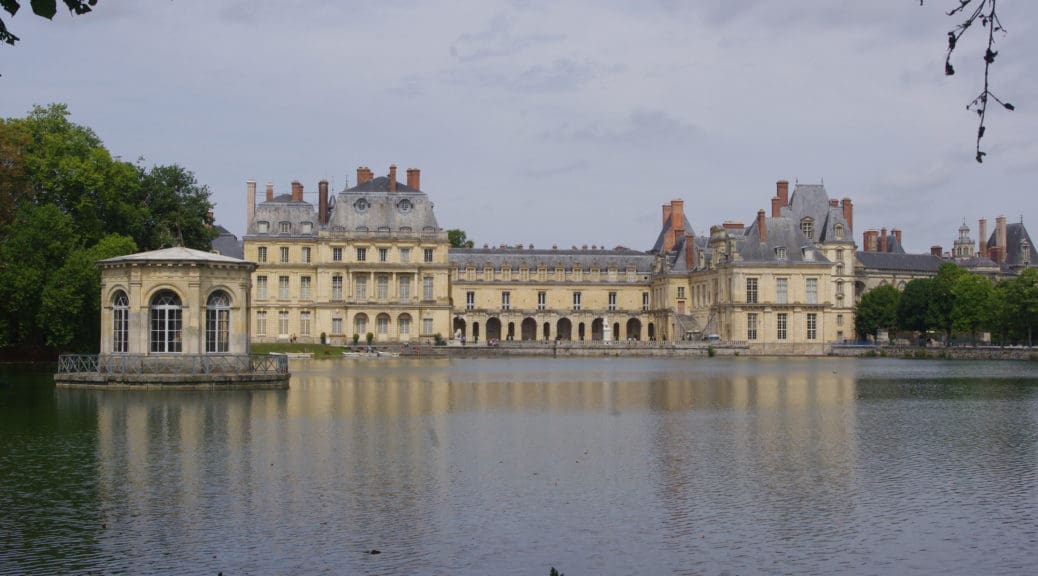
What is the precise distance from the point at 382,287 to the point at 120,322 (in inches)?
1874

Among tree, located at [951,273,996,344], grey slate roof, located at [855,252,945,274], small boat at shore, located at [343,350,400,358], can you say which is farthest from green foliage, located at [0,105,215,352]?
grey slate roof, located at [855,252,945,274]

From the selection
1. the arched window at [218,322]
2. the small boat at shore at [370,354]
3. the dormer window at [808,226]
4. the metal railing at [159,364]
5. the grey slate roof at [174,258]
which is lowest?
the small boat at shore at [370,354]

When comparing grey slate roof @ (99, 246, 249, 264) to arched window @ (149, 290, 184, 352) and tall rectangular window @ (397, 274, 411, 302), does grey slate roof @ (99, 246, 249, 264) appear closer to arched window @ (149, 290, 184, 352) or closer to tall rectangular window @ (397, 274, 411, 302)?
arched window @ (149, 290, 184, 352)

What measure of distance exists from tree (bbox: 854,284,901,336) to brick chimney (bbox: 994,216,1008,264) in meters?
20.4

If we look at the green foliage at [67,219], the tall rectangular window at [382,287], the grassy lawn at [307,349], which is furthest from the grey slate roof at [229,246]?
the green foliage at [67,219]

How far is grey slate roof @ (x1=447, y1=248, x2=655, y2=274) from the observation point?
92.9m

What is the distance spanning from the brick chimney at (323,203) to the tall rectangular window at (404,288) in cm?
722

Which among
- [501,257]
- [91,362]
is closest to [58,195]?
[91,362]

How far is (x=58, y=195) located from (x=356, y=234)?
34.1m

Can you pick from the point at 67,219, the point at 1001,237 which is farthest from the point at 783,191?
the point at 67,219

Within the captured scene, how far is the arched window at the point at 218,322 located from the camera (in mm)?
35438

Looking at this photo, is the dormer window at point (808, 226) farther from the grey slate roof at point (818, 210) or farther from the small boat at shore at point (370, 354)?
the small boat at shore at point (370, 354)

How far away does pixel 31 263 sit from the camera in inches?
1713

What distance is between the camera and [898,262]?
4018 inches
